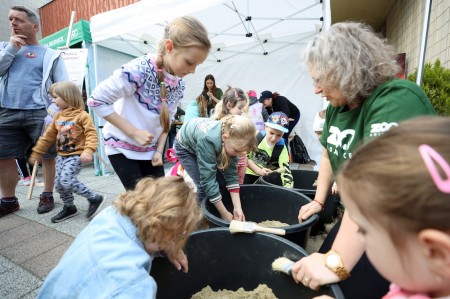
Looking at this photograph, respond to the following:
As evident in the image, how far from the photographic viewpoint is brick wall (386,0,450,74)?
7.61 ft

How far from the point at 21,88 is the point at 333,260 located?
7.08 ft

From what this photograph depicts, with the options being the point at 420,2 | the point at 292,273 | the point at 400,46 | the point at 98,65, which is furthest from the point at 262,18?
the point at 292,273

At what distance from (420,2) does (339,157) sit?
3.52 metres

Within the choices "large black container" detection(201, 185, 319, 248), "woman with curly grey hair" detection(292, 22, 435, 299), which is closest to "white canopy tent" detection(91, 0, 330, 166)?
"large black container" detection(201, 185, 319, 248)

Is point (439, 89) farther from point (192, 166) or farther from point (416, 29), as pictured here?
point (416, 29)

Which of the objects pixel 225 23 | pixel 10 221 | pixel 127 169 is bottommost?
pixel 10 221

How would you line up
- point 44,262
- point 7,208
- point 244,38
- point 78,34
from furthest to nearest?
point 244,38 → point 78,34 → point 7,208 → point 44,262

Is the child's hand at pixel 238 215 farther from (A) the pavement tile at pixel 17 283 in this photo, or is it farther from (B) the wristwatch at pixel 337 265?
(A) the pavement tile at pixel 17 283

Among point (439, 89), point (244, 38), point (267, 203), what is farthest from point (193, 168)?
point (244, 38)

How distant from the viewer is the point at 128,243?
65 centimetres

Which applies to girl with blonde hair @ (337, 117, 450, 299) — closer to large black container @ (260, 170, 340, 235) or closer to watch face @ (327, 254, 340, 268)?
watch face @ (327, 254, 340, 268)

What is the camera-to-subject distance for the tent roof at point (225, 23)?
2.73m

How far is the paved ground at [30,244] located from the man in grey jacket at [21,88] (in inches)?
12.0

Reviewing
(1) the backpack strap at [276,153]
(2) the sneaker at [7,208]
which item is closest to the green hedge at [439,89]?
(1) the backpack strap at [276,153]
